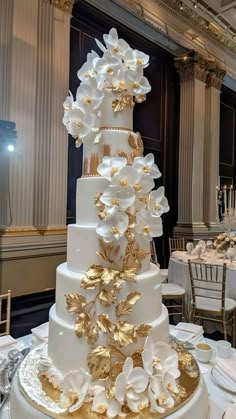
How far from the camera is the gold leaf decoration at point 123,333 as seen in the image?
39.7 inches

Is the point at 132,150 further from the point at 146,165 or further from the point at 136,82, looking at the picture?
the point at 136,82

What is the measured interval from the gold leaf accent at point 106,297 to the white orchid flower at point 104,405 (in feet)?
0.90

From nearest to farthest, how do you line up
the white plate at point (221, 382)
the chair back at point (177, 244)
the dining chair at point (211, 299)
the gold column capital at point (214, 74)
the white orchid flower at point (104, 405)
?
the white orchid flower at point (104, 405) → the white plate at point (221, 382) → the dining chair at point (211, 299) → the chair back at point (177, 244) → the gold column capital at point (214, 74)

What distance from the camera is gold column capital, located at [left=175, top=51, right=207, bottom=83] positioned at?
636 cm

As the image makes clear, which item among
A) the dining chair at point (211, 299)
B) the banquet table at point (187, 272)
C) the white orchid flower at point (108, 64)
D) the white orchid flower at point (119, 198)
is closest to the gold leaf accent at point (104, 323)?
the white orchid flower at point (119, 198)

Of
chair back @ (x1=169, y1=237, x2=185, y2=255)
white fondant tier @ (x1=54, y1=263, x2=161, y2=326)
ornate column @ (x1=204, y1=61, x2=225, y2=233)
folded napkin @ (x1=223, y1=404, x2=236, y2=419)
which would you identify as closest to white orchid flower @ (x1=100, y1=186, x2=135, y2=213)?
white fondant tier @ (x1=54, y1=263, x2=161, y2=326)

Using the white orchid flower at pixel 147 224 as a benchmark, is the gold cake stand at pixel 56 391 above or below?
below

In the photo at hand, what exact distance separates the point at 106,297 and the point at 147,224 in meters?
0.31

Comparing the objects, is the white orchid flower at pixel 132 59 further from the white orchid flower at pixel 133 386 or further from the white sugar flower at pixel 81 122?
the white orchid flower at pixel 133 386

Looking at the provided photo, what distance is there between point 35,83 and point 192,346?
3705 mm

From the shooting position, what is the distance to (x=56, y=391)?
1.04 metres

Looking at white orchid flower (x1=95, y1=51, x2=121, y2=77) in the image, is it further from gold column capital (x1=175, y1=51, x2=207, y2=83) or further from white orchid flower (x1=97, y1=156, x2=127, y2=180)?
gold column capital (x1=175, y1=51, x2=207, y2=83)

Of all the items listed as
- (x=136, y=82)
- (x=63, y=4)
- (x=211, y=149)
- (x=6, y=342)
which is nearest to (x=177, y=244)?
(x=211, y=149)

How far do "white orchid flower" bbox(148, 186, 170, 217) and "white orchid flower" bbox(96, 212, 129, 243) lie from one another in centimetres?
14
